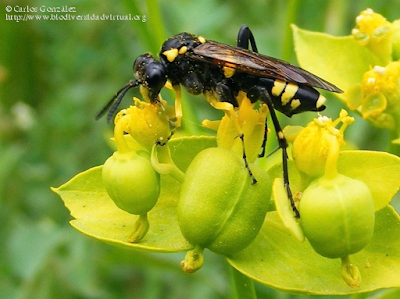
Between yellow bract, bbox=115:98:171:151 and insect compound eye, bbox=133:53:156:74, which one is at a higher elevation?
insect compound eye, bbox=133:53:156:74

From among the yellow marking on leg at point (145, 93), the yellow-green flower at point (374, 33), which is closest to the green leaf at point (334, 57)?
the yellow-green flower at point (374, 33)

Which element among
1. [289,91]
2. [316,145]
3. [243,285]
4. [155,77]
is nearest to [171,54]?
[155,77]

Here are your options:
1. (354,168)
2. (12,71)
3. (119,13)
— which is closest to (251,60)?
(354,168)

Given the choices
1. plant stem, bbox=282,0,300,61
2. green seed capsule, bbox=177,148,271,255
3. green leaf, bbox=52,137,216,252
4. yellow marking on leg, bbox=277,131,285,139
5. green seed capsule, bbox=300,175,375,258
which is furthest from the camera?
plant stem, bbox=282,0,300,61

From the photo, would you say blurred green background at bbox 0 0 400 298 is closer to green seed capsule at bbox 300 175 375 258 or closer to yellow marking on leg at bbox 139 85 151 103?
yellow marking on leg at bbox 139 85 151 103

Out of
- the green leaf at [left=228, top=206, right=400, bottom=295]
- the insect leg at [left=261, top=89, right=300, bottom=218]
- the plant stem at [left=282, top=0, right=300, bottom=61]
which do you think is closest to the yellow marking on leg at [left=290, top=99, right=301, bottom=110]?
the insect leg at [left=261, top=89, right=300, bottom=218]

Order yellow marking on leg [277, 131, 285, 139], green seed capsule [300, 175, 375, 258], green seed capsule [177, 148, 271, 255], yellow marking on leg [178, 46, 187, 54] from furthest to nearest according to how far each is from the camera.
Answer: yellow marking on leg [178, 46, 187, 54] < yellow marking on leg [277, 131, 285, 139] < green seed capsule [177, 148, 271, 255] < green seed capsule [300, 175, 375, 258]

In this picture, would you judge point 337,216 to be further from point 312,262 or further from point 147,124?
point 147,124

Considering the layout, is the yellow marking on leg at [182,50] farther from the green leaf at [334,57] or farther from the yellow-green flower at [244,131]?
the green leaf at [334,57]

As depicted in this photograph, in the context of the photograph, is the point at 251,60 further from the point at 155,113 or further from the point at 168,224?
the point at 168,224
